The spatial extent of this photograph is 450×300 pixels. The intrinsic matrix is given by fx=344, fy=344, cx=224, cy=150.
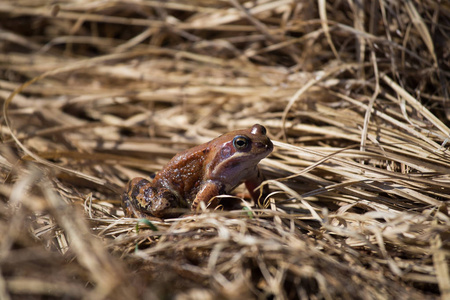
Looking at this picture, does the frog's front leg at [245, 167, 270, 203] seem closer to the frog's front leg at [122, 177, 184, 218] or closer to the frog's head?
the frog's head

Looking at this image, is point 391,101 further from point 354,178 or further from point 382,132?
point 354,178

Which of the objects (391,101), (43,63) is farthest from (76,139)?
(391,101)

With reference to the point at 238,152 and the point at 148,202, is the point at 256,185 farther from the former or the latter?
the point at 148,202

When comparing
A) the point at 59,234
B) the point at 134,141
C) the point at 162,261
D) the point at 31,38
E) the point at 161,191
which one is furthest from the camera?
the point at 31,38

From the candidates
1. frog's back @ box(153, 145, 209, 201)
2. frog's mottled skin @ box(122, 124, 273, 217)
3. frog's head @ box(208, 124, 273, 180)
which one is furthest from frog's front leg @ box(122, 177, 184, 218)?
frog's head @ box(208, 124, 273, 180)

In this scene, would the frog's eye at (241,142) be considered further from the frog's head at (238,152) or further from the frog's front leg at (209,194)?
the frog's front leg at (209,194)

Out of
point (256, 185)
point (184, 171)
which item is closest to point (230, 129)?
point (256, 185)

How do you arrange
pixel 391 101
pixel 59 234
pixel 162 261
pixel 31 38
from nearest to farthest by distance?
pixel 162 261
pixel 59 234
pixel 391 101
pixel 31 38
